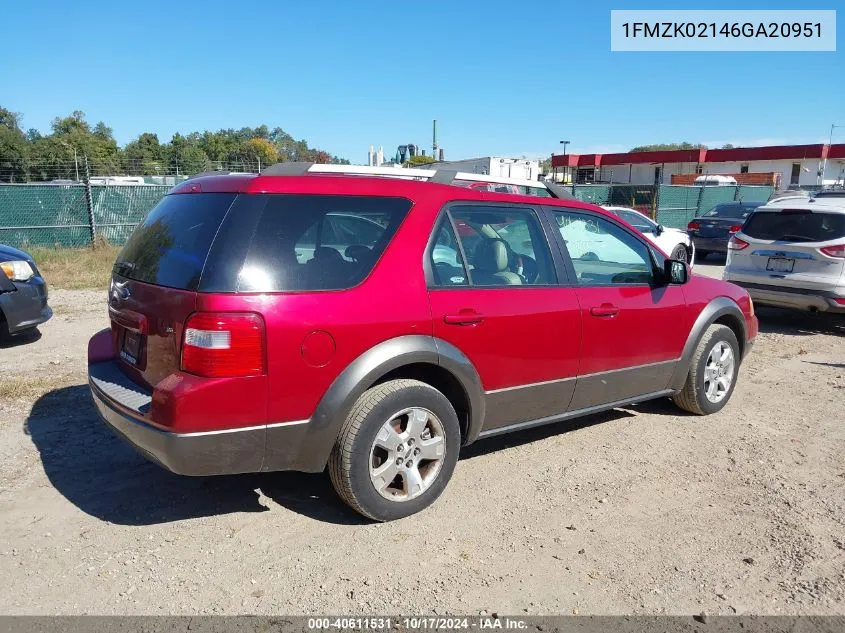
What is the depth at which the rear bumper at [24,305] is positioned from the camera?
659 centimetres

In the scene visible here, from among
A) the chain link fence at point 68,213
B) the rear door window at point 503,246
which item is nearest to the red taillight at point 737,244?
the rear door window at point 503,246

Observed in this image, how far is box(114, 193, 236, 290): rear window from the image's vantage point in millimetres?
3127

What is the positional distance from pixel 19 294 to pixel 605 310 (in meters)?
5.77

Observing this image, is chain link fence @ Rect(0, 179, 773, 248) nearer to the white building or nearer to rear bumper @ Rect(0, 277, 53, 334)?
rear bumper @ Rect(0, 277, 53, 334)

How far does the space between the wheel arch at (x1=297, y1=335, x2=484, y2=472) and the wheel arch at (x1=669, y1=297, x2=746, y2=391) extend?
77.2 inches

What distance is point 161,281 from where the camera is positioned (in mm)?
3246

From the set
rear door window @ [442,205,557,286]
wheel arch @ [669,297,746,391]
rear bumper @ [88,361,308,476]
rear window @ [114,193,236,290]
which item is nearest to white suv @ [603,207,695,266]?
wheel arch @ [669,297,746,391]

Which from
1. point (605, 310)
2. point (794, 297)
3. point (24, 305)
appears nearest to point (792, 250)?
point (794, 297)

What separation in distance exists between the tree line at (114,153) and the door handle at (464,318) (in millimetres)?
13492

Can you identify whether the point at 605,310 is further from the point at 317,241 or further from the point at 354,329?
the point at 317,241

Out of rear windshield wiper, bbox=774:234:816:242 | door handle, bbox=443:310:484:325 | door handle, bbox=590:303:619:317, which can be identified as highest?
rear windshield wiper, bbox=774:234:816:242

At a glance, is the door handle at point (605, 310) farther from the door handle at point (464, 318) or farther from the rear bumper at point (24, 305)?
the rear bumper at point (24, 305)

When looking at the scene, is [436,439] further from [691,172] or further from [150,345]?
[691,172]

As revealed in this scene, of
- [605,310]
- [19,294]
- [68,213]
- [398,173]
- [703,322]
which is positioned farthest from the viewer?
[68,213]
